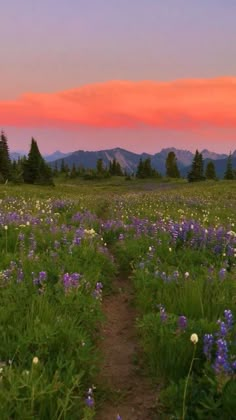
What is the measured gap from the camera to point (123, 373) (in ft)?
13.1

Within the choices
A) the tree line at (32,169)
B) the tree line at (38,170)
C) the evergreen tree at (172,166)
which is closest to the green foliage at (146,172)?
the tree line at (38,170)

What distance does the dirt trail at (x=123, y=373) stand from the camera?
3.40 meters

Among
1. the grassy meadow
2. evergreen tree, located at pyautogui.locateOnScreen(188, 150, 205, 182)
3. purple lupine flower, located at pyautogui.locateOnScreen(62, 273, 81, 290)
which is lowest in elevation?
the grassy meadow

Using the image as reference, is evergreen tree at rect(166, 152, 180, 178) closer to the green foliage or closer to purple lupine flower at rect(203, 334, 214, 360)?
the green foliage

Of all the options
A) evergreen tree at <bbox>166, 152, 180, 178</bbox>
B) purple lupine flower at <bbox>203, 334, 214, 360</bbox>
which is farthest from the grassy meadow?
evergreen tree at <bbox>166, 152, 180, 178</bbox>

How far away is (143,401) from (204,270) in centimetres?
298

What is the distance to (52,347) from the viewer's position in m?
3.84

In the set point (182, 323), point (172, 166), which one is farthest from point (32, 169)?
point (182, 323)

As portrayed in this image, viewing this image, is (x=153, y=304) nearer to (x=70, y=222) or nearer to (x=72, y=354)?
(x=72, y=354)

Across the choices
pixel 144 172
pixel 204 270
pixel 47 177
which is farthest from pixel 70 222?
pixel 144 172

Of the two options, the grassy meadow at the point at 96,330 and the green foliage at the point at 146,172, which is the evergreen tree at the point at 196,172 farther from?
the grassy meadow at the point at 96,330

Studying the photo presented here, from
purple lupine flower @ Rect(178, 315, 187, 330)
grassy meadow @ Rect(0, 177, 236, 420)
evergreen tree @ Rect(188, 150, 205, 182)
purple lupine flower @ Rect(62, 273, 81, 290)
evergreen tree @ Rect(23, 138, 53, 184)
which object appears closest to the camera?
grassy meadow @ Rect(0, 177, 236, 420)

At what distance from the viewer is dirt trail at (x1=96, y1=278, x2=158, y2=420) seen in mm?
3398

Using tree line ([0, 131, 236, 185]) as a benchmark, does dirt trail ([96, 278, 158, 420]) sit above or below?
below
